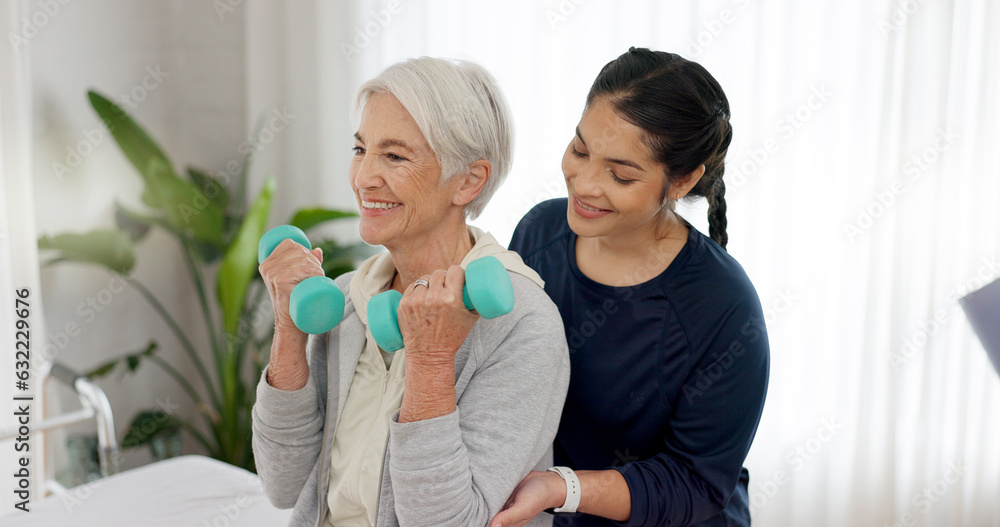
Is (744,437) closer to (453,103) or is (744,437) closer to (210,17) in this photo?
(453,103)

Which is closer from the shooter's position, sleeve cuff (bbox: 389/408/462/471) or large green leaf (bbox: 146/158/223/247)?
sleeve cuff (bbox: 389/408/462/471)

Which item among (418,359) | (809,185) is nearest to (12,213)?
(418,359)

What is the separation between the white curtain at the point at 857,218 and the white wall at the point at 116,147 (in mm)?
1537

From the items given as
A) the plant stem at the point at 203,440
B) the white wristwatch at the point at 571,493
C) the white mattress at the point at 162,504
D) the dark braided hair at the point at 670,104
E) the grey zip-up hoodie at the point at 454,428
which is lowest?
the plant stem at the point at 203,440

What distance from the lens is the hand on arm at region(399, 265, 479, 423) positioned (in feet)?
3.11

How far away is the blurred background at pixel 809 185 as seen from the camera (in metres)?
2.04

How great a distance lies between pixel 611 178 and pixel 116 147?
2318 millimetres

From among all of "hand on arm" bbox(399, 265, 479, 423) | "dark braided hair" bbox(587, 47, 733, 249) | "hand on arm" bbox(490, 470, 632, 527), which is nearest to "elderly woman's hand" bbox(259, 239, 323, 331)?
"hand on arm" bbox(399, 265, 479, 423)

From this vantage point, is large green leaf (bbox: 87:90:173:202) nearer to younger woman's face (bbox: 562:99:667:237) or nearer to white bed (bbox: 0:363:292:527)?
white bed (bbox: 0:363:292:527)

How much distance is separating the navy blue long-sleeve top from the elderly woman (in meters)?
0.15

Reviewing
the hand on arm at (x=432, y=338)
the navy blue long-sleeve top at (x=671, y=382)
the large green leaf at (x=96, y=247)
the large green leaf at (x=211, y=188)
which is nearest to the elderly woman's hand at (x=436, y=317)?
the hand on arm at (x=432, y=338)

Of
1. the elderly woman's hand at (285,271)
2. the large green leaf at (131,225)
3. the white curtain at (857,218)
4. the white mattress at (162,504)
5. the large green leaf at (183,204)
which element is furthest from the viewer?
the large green leaf at (131,225)

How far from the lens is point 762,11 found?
2.13 metres

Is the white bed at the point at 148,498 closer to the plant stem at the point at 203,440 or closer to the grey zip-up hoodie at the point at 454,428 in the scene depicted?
the grey zip-up hoodie at the point at 454,428
